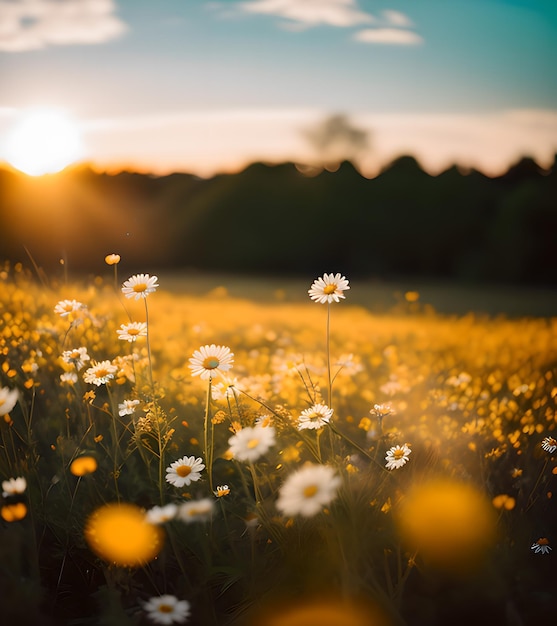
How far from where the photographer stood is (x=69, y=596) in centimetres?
217

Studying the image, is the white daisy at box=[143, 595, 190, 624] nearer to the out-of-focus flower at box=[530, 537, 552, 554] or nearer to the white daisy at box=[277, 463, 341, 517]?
the white daisy at box=[277, 463, 341, 517]

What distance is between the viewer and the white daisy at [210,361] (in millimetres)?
2160

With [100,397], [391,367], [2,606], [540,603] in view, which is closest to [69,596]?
[2,606]

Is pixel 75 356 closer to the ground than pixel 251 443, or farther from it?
farther from it

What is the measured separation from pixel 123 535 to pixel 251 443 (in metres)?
0.65

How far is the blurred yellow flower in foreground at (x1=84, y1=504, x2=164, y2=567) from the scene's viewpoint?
6.75ft

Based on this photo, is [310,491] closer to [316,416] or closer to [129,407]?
[316,416]

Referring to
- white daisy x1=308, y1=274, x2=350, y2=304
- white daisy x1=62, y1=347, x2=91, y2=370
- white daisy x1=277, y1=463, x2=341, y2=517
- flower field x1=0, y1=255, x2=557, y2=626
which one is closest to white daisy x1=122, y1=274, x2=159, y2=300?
flower field x1=0, y1=255, x2=557, y2=626

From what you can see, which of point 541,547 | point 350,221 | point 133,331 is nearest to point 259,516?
point 133,331


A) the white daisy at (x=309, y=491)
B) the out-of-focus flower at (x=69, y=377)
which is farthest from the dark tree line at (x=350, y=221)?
the white daisy at (x=309, y=491)

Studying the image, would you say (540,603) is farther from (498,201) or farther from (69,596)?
(498,201)

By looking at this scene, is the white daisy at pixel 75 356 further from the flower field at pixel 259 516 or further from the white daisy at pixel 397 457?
the white daisy at pixel 397 457

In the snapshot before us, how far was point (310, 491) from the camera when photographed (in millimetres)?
1594

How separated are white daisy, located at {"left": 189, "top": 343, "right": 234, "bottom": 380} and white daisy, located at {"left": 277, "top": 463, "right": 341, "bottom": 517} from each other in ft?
2.04
